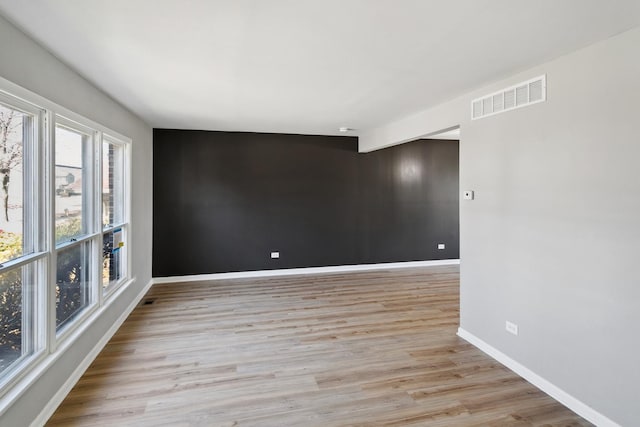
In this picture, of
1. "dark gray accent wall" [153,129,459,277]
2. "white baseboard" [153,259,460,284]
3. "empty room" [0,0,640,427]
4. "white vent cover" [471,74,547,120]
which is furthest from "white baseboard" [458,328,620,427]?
"dark gray accent wall" [153,129,459,277]

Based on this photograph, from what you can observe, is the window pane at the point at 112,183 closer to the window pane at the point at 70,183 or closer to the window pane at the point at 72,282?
the window pane at the point at 70,183

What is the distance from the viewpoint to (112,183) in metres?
3.86

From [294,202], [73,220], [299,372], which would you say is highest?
[294,202]

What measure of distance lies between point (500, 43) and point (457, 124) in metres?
1.36

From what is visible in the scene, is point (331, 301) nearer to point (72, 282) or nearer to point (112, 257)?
point (112, 257)

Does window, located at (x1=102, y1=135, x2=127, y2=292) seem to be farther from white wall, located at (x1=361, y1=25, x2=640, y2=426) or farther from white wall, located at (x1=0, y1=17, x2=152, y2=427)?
white wall, located at (x1=361, y1=25, x2=640, y2=426)


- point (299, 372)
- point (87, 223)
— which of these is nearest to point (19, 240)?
point (87, 223)

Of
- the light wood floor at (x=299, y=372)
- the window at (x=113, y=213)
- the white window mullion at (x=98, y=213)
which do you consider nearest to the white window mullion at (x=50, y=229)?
the light wood floor at (x=299, y=372)

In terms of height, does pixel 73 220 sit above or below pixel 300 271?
above

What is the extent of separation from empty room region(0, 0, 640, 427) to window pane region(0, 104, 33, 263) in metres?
0.02

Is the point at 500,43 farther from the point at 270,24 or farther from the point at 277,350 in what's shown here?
the point at 277,350

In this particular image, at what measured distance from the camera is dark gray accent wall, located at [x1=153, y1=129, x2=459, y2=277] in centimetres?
564

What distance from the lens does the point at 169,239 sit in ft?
18.5

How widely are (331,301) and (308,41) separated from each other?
11.2ft
